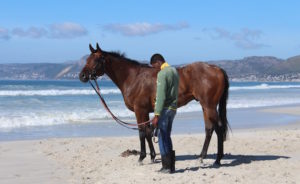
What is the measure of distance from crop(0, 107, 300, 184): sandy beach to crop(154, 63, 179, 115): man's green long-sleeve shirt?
108cm

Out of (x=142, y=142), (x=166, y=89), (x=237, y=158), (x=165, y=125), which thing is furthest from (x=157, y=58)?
(x=237, y=158)

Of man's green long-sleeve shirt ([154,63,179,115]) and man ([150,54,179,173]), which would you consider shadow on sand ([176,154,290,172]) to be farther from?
man's green long-sleeve shirt ([154,63,179,115])

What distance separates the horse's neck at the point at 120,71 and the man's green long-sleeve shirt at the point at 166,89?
1590mm

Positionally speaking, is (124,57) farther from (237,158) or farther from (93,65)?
(237,158)

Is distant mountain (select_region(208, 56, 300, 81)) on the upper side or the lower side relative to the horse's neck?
lower

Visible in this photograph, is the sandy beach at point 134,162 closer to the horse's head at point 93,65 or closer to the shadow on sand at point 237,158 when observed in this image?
the shadow on sand at point 237,158

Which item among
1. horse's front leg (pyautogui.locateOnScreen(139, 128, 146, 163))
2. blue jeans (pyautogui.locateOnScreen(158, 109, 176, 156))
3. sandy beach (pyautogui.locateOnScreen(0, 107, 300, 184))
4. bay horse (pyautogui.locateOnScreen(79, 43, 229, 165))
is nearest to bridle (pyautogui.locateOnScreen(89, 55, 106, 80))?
bay horse (pyautogui.locateOnScreen(79, 43, 229, 165))

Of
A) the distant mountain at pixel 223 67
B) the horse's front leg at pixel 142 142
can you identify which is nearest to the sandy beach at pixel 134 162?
the horse's front leg at pixel 142 142

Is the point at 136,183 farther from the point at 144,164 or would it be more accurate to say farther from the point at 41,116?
the point at 41,116

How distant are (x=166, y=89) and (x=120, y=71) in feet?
6.05

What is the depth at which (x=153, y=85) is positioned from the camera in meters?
8.12

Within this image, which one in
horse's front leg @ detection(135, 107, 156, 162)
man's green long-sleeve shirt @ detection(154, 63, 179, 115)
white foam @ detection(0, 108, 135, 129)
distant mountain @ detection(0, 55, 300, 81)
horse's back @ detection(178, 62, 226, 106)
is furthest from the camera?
distant mountain @ detection(0, 55, 300, 81)

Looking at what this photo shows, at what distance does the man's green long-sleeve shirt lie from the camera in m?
6.76

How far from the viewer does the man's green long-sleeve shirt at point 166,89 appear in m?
6.76
